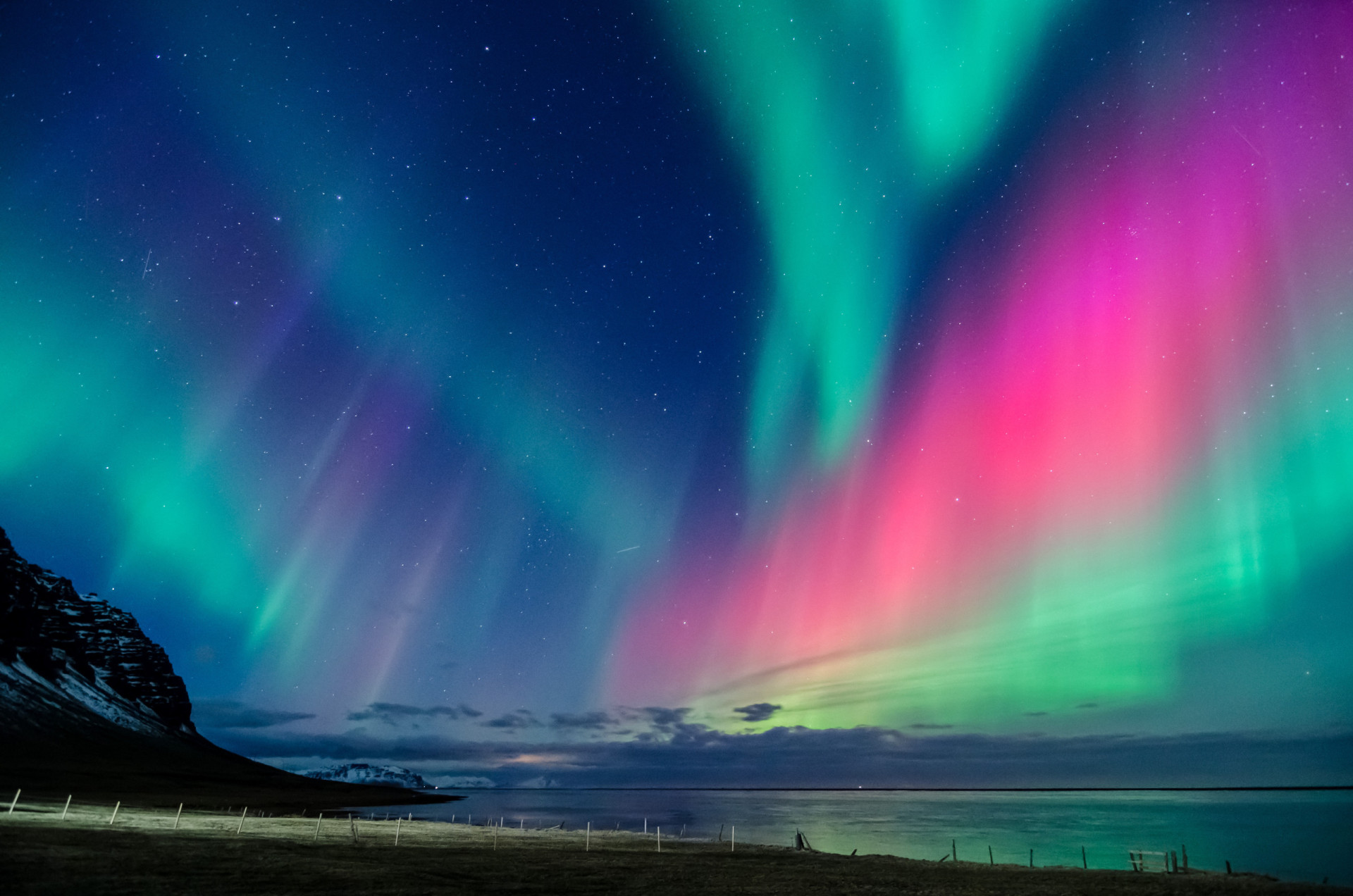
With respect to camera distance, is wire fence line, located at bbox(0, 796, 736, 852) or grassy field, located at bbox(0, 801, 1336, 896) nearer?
grassy field, located at bbox(0, 801, 1336, 896)

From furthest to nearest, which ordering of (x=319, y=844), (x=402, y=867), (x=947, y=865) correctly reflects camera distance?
(x=947, y=865)
(x=319, y=844)
(x=402, y=867)

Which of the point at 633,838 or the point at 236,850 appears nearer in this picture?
the point at 236,850

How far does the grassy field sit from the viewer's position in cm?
3722

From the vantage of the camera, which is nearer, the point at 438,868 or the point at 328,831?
the point at 438,868

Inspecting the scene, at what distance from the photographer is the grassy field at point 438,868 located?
122 feet

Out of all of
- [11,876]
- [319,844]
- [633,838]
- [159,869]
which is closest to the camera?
[11,876]

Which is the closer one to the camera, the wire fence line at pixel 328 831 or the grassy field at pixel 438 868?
the grassy field at pixel 438 868

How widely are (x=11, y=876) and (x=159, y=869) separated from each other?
637 cm

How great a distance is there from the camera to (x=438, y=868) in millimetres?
46875

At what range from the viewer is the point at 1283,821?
197375mm

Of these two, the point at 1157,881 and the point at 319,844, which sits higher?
the point at 1157,881

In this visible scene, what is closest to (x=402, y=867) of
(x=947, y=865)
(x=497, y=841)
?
(x=497, y=841)

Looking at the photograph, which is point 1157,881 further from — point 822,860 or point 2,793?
point 2,793

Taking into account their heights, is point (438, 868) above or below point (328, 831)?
Result: above
